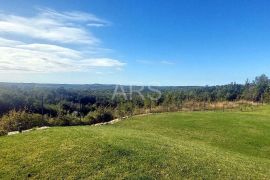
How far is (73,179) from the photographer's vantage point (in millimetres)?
9852

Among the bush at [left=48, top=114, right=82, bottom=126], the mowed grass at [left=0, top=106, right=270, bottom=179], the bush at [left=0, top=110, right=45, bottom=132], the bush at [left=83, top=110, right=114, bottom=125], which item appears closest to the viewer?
the mowed grass at [left=0, top=106, right=270, bottom=179]

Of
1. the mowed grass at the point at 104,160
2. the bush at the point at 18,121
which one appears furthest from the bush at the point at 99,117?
the mowed grass at the point at 104,160

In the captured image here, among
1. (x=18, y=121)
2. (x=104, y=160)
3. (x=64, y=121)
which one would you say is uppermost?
(x=104, y=160)

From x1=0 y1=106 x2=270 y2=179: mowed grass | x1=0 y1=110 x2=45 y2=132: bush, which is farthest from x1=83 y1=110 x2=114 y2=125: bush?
x1=0 y1=106 x2=270 y2=179: mowed grass

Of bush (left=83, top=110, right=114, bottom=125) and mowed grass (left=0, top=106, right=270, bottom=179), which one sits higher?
mowed grass (left=0, top=106, right=270, bottom=179)

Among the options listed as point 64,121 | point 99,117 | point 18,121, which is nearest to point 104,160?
point 18,121

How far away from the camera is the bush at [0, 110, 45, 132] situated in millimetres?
22903

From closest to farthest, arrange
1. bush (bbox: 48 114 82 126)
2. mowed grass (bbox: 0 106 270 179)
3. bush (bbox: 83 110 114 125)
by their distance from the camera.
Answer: mowed grass (bbox: 0 106 270 179)
bush (bbox: 48 114 82 126)
bush (bbox: 83 110 114 125)

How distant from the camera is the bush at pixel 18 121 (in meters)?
22.9

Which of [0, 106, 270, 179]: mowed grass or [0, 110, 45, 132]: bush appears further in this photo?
[0, 110, 45, 132]: bush

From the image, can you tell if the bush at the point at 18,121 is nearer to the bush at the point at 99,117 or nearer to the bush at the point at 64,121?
the bush at the point at 64,121

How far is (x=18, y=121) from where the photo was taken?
80.7 ft

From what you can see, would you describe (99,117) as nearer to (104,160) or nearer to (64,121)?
(64,121)

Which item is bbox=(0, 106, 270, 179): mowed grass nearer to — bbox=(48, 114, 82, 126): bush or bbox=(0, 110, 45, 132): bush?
bbox=(0, 110, 45, 132): bush
